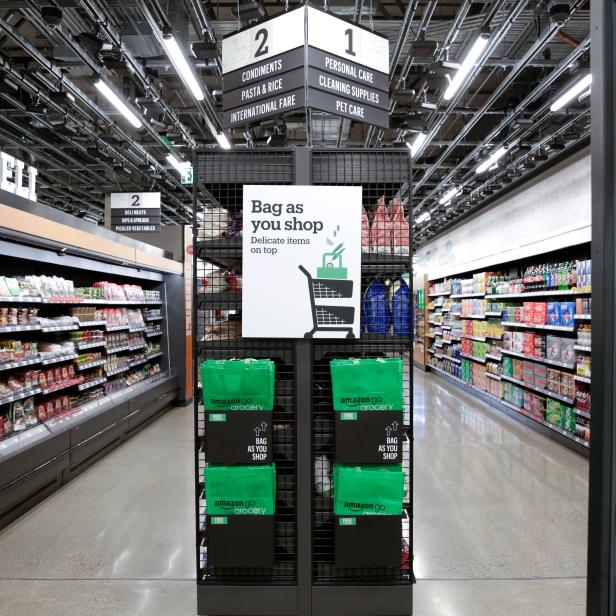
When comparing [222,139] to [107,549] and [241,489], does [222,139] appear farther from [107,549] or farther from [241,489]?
[241,489]

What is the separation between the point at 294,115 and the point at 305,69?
23.1 ft

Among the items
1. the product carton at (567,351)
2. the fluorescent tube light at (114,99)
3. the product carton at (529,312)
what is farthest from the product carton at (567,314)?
the fluorescent tube light at (114,99)

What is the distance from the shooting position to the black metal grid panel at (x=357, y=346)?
2.43m

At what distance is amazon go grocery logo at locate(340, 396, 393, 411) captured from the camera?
2.27 meters

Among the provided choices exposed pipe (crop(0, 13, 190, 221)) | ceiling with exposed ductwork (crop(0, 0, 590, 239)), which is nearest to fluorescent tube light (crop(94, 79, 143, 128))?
ceiling with exposed ductwork (crop(0, 0, 590, 239))

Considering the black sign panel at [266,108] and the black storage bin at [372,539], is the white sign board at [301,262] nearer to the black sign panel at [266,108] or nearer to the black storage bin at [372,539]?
the black sign panel at [266,108]

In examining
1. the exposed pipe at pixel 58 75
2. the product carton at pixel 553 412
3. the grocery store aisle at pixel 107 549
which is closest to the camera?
the grocery store aisle at pixel 107 549

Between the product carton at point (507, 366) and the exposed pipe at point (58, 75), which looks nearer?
the exposed pipe at point (58, 75)

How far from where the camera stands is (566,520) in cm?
370

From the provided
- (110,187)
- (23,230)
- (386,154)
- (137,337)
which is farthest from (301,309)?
(110,187)

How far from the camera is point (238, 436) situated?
2.28 metres

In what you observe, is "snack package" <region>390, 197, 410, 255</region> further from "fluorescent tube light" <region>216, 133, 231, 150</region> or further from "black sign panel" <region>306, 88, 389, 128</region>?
"fluorescent tube light" <region>216, 133, 231, 150</region>

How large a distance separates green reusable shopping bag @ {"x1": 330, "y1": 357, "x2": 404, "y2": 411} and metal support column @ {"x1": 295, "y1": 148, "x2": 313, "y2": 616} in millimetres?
199

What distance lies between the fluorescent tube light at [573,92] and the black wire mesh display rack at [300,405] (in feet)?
13.5
